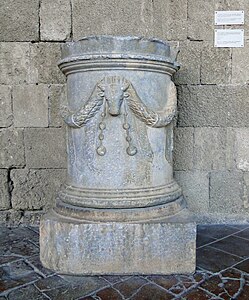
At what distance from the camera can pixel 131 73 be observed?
6.86 ft

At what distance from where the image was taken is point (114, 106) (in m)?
2.04

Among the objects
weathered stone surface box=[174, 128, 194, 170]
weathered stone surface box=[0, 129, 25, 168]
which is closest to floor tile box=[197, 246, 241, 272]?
weathered stone surface box=[174, 128, 194, 170]

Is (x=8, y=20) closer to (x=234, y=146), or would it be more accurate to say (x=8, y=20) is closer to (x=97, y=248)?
(x=97, y=248)

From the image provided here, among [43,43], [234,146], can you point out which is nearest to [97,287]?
[234,146]

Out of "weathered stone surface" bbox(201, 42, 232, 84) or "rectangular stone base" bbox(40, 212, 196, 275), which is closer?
"rectangular stone base" bbox(40, 212, 196, 275)

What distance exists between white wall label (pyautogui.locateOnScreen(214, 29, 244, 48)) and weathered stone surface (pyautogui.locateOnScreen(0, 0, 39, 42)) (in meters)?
1.89

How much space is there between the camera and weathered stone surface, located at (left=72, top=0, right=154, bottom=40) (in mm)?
3145

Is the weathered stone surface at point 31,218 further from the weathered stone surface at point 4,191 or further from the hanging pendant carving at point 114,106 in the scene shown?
the hanging pendant carving at point 114,106

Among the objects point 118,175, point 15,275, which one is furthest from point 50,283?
point 118,175

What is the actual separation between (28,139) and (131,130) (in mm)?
1516

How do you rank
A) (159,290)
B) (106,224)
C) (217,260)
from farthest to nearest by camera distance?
(217,260)
(106,224)
(159,290)

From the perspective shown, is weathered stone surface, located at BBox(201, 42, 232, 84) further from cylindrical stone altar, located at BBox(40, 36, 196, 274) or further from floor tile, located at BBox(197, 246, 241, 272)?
floor tile, located at BBox(197, 246, 241, 272)

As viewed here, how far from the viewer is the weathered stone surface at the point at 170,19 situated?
316 centimetres

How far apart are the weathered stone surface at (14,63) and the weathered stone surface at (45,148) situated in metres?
0.55
